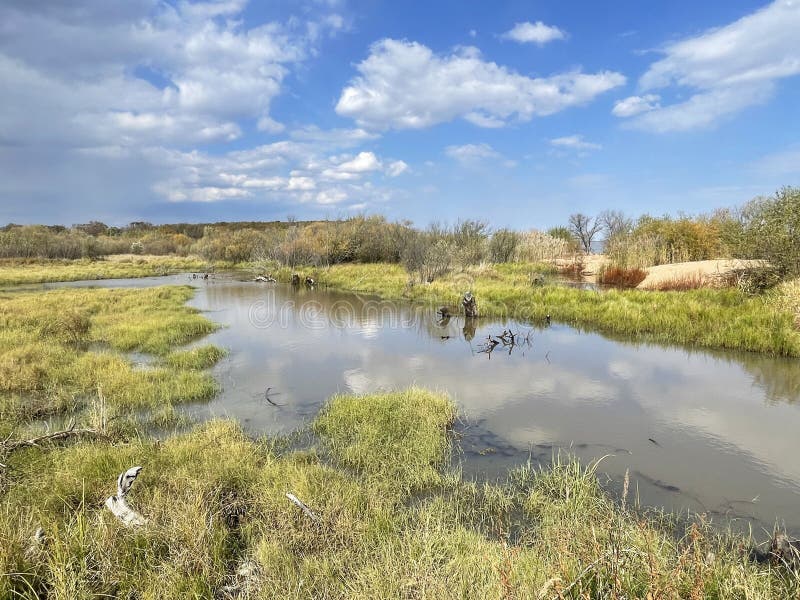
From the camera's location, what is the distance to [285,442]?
6.93 meters

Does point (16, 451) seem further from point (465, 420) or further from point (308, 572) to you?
point (465, 420)

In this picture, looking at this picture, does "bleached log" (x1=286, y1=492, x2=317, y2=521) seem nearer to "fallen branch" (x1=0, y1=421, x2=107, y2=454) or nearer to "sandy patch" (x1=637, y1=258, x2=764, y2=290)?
"fallen branch" (x1=0, y1=421, x2=107, y2=454)

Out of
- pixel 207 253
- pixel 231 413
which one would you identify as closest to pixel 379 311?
pixel 231 413

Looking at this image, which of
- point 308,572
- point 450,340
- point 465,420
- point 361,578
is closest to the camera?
point 361,578

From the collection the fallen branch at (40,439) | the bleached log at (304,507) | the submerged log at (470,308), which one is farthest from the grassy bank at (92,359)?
the submerged log at (470,308)

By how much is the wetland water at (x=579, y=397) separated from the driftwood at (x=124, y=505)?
3.06 metres

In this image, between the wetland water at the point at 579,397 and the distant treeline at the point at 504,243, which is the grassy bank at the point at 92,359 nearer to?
the wetland water at the point at 579,397

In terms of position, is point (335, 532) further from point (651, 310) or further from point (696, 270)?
point (696, 270)

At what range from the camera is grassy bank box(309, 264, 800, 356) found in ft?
40.2

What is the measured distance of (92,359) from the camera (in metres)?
10.7

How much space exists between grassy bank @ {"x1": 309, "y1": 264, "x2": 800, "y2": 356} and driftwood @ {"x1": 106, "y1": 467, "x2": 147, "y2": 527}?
47.7 feet

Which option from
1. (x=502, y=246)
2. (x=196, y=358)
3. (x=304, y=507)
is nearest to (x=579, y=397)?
(x=304, y=507)

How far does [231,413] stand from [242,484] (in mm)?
3309

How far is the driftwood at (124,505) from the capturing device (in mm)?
3994
